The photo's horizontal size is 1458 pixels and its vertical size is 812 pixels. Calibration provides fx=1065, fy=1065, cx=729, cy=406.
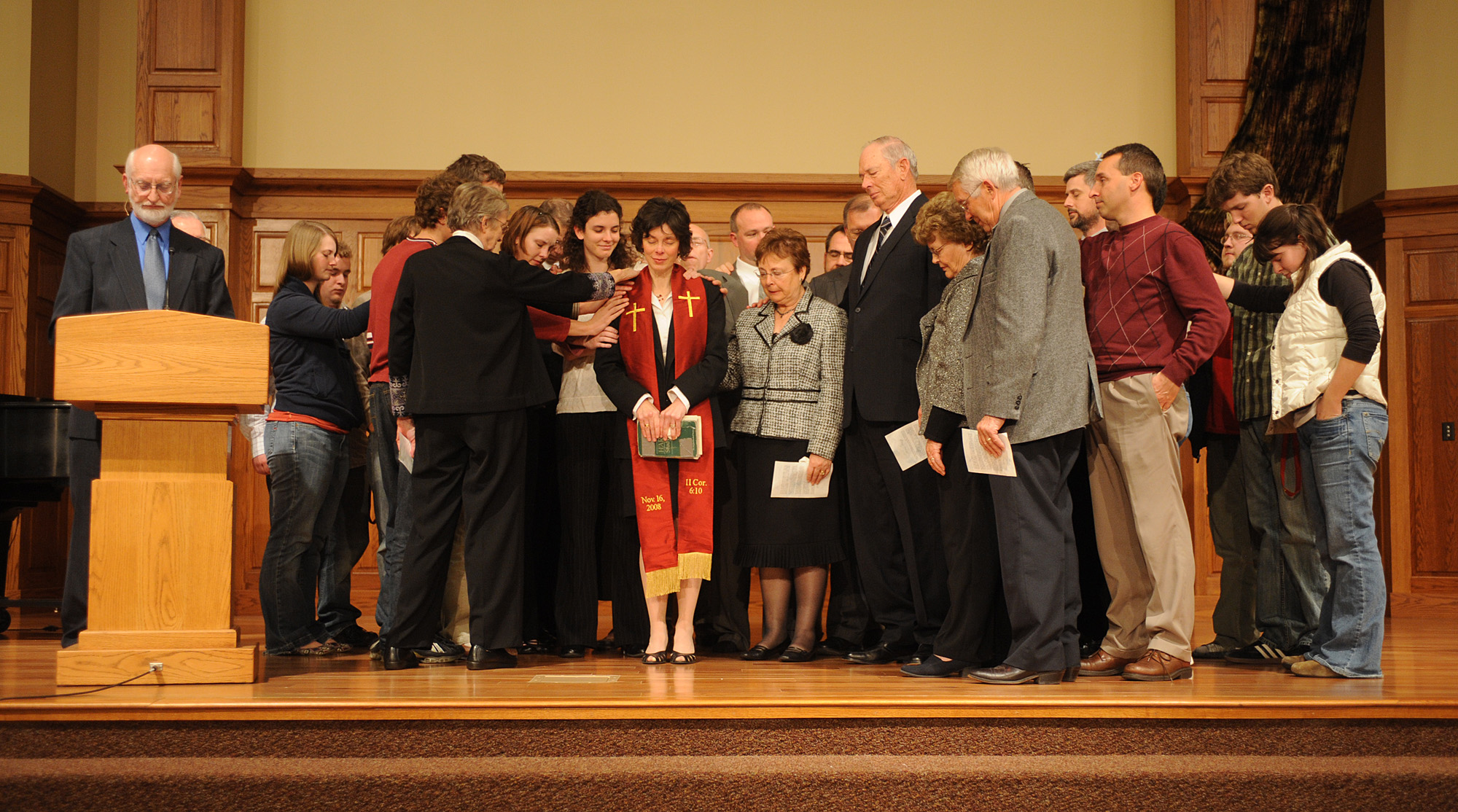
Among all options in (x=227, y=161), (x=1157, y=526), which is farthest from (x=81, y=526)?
(x=227, y=161)

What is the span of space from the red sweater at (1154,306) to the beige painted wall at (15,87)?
19.2ft

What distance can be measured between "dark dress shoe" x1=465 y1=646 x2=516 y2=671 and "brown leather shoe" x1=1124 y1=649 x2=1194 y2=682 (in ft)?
5.91

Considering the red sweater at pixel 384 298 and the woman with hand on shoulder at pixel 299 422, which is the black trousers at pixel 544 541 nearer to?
the red sweater at pixel 384 298

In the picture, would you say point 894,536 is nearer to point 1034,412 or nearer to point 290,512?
point 1034,412

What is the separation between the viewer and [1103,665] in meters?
3.03

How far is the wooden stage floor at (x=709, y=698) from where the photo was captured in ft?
8.22

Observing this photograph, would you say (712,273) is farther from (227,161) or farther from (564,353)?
(227,161)

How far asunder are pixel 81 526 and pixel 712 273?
2.36 m

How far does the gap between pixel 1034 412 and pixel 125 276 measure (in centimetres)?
273

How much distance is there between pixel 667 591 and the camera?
3.39 m

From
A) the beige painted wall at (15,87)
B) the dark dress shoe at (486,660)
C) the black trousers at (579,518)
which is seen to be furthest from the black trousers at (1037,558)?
the beige painted wall at (15,87)

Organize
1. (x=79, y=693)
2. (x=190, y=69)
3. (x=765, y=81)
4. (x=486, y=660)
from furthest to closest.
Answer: (x=765, y=81) < (x=190, y=69) < (x=486, y=660) < (x=79, y=693)

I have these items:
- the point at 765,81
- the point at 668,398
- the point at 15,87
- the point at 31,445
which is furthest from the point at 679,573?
the point at 15,87

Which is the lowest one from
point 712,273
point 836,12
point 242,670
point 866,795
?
point 866,795
